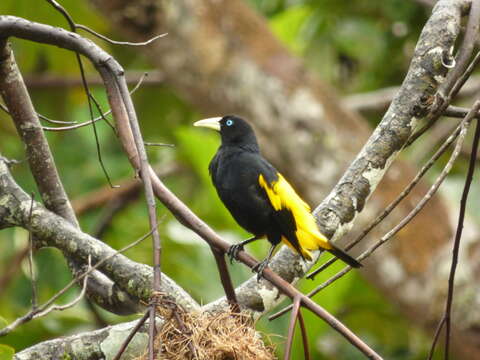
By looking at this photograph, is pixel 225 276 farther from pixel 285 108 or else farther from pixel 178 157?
pixel 178 157

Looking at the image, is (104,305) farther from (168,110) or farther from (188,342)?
(168,110)

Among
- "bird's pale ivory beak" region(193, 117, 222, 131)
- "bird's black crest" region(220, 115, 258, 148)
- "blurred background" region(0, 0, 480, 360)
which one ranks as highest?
"blurred background" region(0, 0, 480, 360)

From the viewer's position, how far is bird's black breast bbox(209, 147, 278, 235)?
11.7ft

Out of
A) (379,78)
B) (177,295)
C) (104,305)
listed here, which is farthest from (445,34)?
(379,78)

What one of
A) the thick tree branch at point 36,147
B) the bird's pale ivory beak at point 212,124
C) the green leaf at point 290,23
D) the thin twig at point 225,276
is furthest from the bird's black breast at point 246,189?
the green leaf at point 290,23

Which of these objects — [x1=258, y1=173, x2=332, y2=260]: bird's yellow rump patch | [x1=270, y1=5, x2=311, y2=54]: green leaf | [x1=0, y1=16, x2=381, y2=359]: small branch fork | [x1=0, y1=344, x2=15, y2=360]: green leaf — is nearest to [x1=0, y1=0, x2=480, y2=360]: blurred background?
[x1=270, y1=5, x2=311, y2=54]: green leaf

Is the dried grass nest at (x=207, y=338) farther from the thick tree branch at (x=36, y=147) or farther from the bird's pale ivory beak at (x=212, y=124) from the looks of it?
the bird's pale ivory beak at (x=212, y=124)

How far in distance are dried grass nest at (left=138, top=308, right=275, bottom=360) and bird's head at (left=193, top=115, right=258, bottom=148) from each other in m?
1.43

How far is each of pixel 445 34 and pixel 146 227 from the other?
139 inches

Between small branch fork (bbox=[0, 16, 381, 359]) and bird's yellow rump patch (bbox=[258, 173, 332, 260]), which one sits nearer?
small branch fork (bbox=[0, 16, 381, 359])

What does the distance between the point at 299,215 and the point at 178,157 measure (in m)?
3.43

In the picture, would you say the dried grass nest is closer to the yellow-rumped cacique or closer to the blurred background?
the yellow-rumped cacique

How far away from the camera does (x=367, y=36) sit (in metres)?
6.48

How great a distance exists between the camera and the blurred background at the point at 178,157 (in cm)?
583
